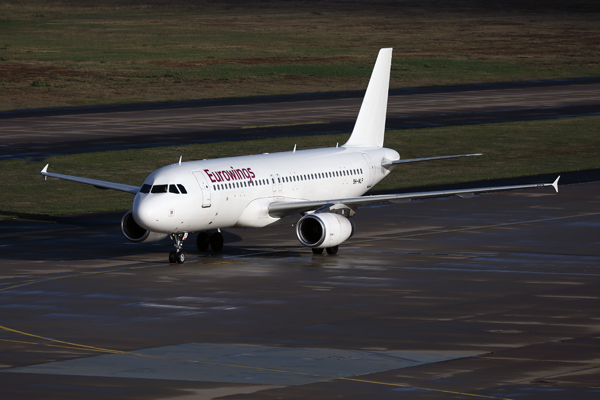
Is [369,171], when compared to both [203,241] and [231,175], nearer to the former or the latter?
[203,241]

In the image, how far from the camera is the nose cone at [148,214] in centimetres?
4650

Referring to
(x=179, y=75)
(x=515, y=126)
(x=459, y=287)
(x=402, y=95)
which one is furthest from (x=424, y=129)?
(x=459, y=287)

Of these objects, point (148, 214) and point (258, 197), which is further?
point (258, 197)

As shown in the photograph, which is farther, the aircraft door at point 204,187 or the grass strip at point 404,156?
the grass strip at point 404,156

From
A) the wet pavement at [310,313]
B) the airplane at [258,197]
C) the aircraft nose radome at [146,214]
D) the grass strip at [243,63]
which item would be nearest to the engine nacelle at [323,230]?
the airplane at [258,197]

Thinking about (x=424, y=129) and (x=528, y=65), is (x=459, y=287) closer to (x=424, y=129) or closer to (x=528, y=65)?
(x=424, y=129)

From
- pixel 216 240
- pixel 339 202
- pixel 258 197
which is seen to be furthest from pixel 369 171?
pixel 216 240

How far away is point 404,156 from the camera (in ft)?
289

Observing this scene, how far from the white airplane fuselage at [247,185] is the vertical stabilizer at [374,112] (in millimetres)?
1142

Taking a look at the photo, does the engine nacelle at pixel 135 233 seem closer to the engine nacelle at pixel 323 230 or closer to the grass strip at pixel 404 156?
the engine nacelle at pixel 323 230

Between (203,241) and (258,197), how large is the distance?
150 inches

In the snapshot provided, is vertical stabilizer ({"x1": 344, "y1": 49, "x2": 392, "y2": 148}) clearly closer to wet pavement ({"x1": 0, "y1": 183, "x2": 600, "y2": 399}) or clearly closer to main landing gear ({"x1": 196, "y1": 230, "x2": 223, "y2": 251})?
wet pavement ({"x1": 0, "y1": 183, "x2": 600, "y2": 399})

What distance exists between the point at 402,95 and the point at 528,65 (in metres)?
38.1

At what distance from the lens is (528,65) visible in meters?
161
